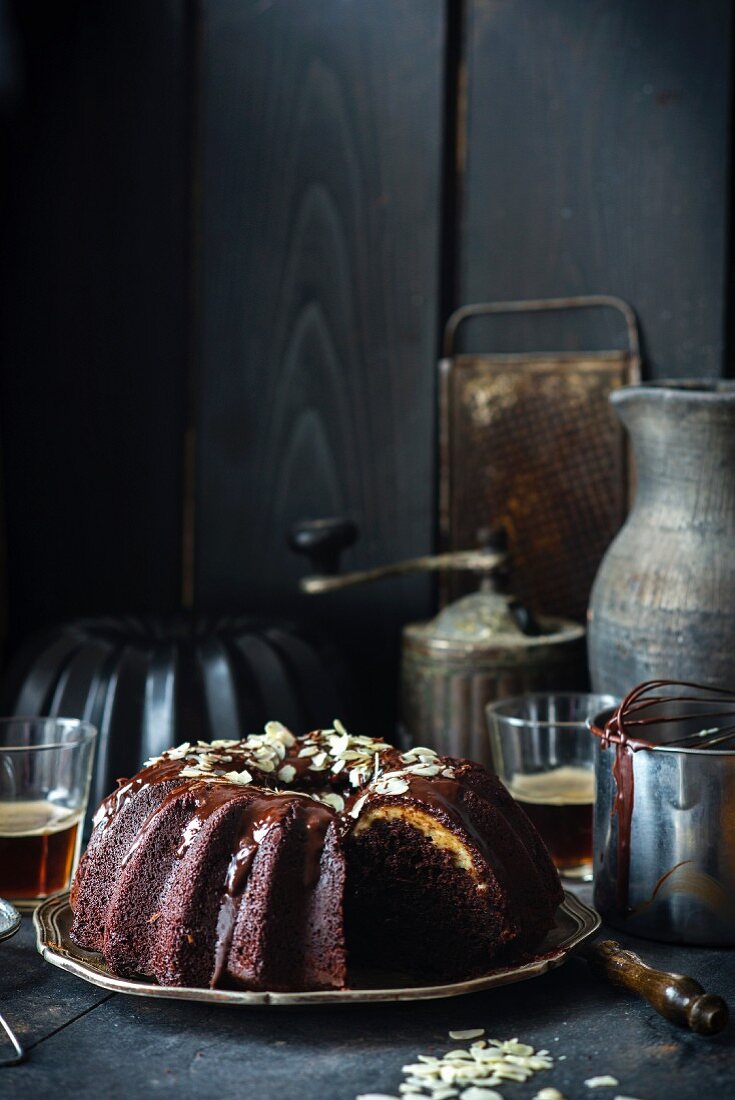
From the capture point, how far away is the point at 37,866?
5.30 ft

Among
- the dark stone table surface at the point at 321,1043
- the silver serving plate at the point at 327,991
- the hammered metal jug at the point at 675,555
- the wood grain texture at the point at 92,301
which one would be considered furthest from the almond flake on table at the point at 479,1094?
the wood grain texture at the point at 92,301

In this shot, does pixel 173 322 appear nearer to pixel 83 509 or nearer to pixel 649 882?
pixel 83 509

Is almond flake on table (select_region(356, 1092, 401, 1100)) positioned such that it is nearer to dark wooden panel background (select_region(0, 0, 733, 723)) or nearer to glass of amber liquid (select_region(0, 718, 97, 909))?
glass of amber liquid (select_region(0, 718, 97, 909))

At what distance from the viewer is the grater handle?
226 centimetres

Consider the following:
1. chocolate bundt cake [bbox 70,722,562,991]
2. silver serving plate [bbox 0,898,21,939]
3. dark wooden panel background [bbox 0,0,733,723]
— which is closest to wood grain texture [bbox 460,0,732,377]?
dark wooden panel background [bbox 0,0,733,723]

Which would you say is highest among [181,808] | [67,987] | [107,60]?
[107,60]

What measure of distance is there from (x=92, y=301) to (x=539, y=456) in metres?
0.90

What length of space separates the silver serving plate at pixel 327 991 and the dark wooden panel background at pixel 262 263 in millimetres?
1090

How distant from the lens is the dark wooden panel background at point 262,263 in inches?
92.4

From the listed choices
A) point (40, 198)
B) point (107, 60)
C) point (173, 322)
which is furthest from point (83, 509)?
point (107, 60)

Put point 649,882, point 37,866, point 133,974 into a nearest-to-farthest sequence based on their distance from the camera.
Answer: point 133,974, point 649,882, point 37,866

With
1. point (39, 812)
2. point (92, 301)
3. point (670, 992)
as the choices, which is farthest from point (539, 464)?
point (670, 992)

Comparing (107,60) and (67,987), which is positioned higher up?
(107,60)

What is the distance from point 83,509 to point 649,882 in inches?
57.6
